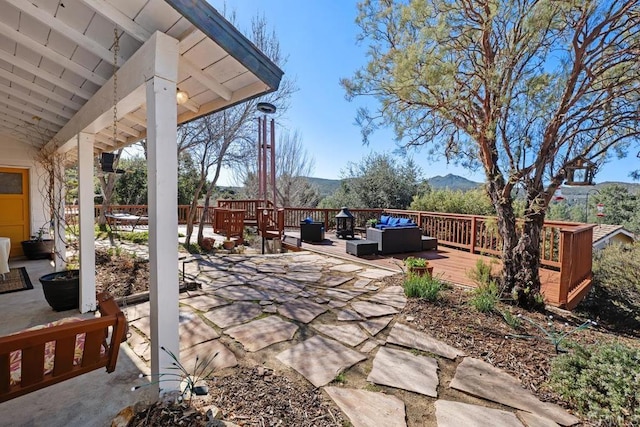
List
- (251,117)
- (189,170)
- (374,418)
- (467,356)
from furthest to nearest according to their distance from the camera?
(189,170) < (251,117) < (467,356) < (374,418)

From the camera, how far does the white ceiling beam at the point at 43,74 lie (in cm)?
223

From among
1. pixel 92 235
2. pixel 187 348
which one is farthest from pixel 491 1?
pixel 92 235

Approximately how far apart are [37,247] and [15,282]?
204cm

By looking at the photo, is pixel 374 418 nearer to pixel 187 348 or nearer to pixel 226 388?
pixel 226 388

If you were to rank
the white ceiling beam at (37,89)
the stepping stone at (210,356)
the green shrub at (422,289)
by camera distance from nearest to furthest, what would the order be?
1. the stepping stone at (210,356)
2. the white ceiling beam at (37,89)
3. the green shrub at (422,289)

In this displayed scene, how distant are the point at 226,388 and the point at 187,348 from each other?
723 millimetres

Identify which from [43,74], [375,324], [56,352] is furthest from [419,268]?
[43,74]

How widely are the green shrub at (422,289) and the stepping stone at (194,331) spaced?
2.31 metres

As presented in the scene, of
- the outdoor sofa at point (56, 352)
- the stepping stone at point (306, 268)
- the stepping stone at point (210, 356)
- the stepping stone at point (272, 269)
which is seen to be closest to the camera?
the outdoor sofa at point (56, 352)

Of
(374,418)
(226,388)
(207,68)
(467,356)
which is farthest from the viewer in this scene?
(467,356)

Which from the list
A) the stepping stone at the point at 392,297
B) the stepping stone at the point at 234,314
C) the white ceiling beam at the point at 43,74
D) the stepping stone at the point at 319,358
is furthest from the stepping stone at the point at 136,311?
the stepping stone at the point at 392,297

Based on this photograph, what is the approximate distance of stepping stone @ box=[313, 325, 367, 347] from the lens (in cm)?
260

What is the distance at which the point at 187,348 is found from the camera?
2.43m

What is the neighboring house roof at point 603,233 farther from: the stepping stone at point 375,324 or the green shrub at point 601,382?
the stepping stone at point 375,324
